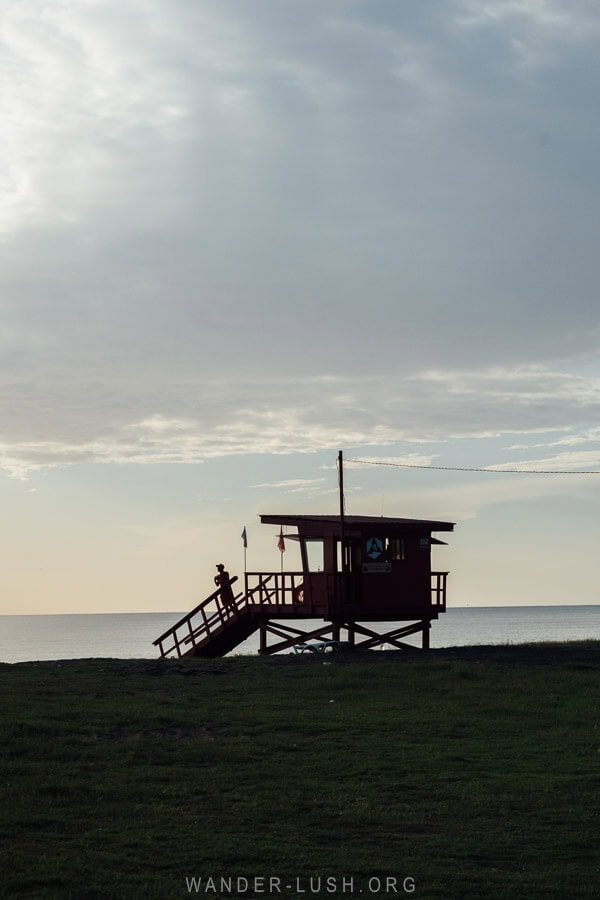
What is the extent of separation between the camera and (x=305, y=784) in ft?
57.5

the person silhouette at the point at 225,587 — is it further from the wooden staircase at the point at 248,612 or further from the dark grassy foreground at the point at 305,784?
the dark grassy foreground at the point at 305,784

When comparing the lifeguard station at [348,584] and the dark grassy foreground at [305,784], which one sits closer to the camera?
the dark grassy foreground at [305,784]

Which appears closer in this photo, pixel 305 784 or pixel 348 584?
pixel 305 784

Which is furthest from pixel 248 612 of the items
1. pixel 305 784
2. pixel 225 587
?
pixel 305 784

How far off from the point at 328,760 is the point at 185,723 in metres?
4.38

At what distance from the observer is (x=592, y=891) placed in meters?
12.3

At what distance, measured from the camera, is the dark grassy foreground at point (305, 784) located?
12.8 m

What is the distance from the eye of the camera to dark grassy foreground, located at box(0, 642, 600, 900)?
12.8m

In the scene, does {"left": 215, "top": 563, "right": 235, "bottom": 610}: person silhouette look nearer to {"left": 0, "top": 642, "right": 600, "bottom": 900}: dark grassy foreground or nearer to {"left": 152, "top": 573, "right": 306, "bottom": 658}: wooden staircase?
{"left": 152, "top": 573, "right": 306, "bottom": 658}: wooden staircase

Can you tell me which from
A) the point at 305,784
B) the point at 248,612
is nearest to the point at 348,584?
the point at 248,612

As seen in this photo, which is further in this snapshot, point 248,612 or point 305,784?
point 248,612

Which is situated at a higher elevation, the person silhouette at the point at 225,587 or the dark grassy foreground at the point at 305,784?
the person silhouette at the point at 225,587

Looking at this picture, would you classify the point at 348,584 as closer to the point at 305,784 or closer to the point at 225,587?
the point at 225,587

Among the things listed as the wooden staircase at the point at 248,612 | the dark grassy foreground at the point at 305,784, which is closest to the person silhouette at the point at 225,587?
the wooden staircase at the point at 248,612
